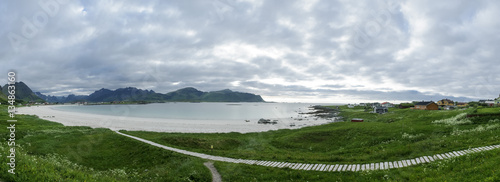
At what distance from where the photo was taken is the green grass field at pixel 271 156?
49.8 ft

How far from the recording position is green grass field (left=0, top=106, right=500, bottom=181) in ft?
49.8

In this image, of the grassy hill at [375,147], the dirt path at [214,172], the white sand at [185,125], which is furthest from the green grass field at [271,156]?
the white sand at [185,125]

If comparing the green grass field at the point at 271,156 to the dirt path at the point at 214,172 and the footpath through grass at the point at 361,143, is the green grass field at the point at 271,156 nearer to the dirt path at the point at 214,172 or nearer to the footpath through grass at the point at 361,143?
the footpath through grass at the point at 361,143

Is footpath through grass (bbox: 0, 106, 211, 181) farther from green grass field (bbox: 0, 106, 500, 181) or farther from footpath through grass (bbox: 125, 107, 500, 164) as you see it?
footpath through grass (bbox: 125, 107, 500, 164)

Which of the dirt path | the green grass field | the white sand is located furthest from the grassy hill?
the white sand

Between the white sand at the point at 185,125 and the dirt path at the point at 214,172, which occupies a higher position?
the dirt path at the point at 214,172

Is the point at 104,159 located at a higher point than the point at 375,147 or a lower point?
lower

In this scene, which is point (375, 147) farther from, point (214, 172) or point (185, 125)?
point (185, 125)

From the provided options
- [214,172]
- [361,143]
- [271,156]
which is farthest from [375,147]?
[214,172]

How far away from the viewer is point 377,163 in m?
21.0

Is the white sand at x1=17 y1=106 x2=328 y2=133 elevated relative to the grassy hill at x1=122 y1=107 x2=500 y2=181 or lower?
lower

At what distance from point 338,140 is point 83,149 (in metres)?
46.0

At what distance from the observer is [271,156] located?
2922cm

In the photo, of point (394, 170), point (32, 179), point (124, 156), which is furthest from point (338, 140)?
point (32, 179)
